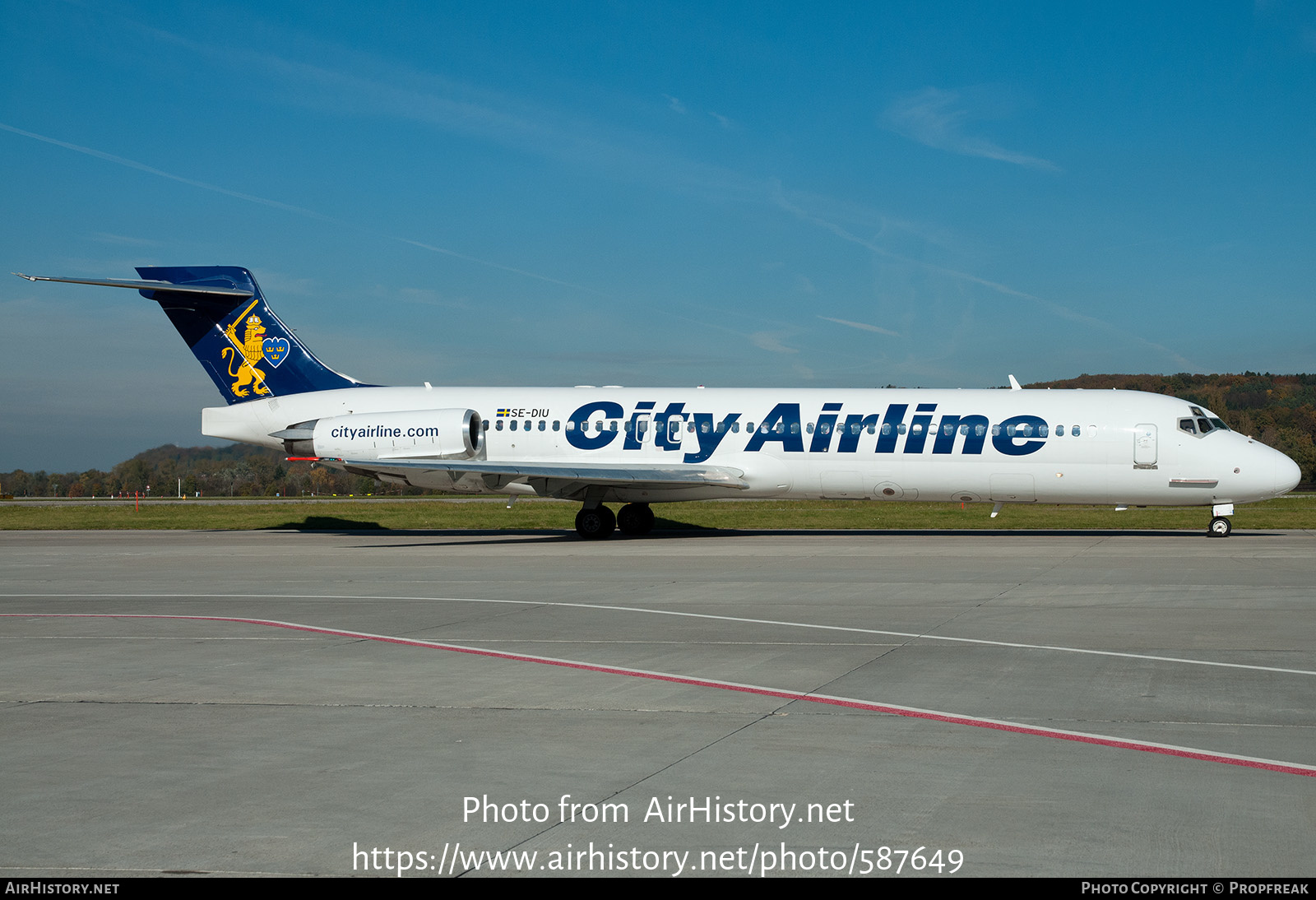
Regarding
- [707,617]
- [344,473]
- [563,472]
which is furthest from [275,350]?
[344,473]

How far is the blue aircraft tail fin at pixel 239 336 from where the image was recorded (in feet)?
100

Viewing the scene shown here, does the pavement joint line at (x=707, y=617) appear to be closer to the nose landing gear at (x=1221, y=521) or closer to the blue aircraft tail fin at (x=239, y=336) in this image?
the blue aircraft tail fin at (x=239, y=336)

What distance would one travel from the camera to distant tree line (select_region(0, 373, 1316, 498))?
76.7 m

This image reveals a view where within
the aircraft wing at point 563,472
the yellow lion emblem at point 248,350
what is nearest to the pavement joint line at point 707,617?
the aircraft wing at point 563,472

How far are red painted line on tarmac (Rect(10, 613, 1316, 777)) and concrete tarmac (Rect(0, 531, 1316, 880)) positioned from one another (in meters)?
0.04

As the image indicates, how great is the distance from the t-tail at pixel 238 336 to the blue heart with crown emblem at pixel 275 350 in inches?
0.9

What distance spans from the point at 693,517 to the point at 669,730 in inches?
1148

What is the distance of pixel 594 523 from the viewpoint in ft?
92.6

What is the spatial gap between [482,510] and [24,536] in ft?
48.3

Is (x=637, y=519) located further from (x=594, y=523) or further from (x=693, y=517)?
(x=693, y=517)

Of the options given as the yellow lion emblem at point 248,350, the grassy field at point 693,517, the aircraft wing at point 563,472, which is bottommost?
the grassy field at point 693,517

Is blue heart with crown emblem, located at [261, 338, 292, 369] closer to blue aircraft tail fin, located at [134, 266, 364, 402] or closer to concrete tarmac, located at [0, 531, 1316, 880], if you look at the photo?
blue aircraft tail fin, located at [134, 266, 364, 402]

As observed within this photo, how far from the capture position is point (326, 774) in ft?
20.7
